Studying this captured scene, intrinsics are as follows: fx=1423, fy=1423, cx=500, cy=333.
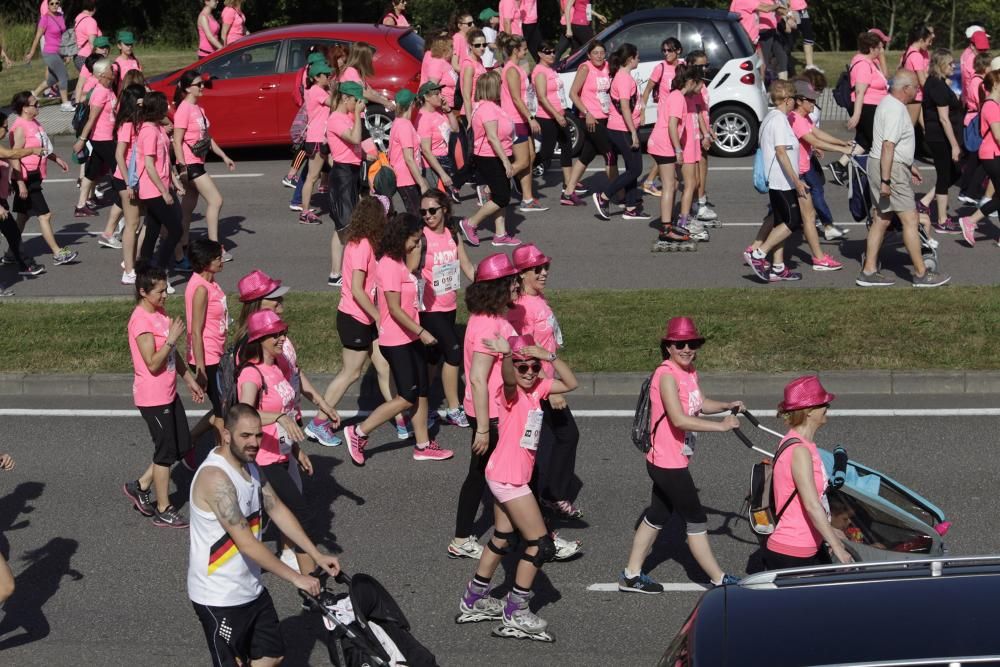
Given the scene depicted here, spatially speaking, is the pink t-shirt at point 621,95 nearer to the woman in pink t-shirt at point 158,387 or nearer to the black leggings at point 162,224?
the black leggings at point 162,224

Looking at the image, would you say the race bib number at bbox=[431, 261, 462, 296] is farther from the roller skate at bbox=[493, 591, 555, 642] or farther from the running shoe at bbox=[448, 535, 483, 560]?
the roller skate at bbox=[493, 591, 555, 642]

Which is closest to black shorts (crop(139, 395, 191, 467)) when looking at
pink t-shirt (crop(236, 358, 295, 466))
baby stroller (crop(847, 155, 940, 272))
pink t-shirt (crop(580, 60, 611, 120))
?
pink t-shirt (crop(236, 358, 295, 466))

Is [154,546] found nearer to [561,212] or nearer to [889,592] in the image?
[889,592]

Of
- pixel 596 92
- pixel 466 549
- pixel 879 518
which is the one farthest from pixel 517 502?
pixel 596 92

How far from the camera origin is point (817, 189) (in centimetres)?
1447

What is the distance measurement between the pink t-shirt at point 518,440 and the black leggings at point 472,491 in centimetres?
77

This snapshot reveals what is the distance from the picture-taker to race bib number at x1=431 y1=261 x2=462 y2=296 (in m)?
10.4

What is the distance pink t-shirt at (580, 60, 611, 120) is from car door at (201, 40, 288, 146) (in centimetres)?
478

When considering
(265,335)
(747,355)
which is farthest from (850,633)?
(747,355)

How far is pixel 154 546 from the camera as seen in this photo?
9055mm

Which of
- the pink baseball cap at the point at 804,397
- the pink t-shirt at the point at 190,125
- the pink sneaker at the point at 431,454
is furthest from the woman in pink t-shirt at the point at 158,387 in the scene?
the pink t-shirt at the point at 190,125

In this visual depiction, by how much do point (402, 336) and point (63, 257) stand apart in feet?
22.6

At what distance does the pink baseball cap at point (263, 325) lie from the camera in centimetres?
805

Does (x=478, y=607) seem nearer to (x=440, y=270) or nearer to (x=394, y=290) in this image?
(x=394, y=290)
